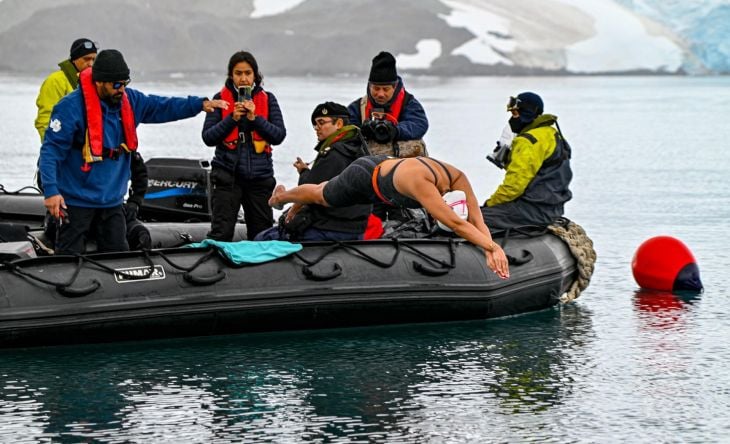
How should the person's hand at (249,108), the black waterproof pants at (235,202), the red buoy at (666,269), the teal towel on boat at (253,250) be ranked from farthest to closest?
the red buoy at (666,269) < the black waterproof pants at (235,202) < the person's hand at (249,108) < the teal towel on boat at (253,250)

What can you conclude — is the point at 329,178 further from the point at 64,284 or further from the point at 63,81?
the point at 63,81

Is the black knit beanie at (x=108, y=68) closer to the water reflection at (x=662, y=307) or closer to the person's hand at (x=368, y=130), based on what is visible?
the person's hand at (x=368, y=130)

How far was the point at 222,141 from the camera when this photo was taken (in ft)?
27.2

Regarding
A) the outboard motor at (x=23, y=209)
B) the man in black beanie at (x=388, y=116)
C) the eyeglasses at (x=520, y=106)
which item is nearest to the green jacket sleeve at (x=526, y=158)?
the eyeglasses at (x=520, y=106)

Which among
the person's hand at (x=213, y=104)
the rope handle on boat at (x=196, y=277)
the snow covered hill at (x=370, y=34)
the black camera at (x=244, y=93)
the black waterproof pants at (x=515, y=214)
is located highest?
the snow covered hill at (x=370, y=34)

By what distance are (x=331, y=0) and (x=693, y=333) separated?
121262 mm

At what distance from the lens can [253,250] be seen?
7.46m

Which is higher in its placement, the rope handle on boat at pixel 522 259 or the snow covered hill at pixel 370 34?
the snow covered hill at pixel 370 34

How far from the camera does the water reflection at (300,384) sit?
18.5ft

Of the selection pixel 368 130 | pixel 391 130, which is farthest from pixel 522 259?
pixel 368 130

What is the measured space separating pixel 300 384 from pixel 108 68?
204cm

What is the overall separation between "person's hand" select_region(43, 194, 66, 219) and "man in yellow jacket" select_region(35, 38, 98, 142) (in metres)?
1.91

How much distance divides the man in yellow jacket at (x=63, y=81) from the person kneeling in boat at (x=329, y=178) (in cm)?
186

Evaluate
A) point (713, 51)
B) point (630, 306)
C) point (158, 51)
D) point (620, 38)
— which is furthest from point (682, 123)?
point (158, 51)
